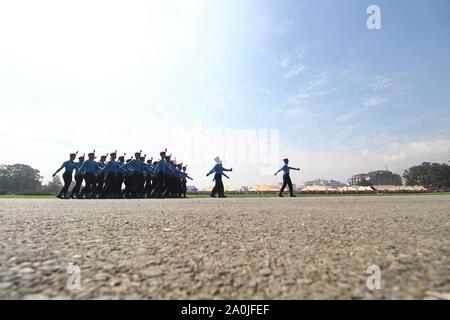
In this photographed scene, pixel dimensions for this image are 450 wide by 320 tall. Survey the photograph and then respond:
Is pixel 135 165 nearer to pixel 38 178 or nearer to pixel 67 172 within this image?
pixel 67 172

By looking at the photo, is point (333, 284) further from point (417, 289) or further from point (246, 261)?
point (246, 261)

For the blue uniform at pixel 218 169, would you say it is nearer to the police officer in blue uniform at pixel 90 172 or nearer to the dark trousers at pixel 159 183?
the dark trousers at pixel 159 183

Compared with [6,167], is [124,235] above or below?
below

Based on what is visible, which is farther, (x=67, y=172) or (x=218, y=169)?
(x=218, y=169)

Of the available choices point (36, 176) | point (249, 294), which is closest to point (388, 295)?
point (249, 294)

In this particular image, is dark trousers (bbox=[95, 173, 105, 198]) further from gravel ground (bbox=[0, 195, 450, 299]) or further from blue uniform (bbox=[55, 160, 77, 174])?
gravel ground (bbox=[0, 195, 450, 299])

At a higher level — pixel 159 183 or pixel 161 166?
pixel 161 166

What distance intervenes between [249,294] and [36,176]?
14639 centimetres

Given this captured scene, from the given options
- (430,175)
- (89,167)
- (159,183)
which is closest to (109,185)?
(89,167)

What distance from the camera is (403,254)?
78.4 inches

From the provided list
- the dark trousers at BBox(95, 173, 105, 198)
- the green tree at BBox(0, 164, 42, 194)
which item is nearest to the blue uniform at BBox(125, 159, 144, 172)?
the dark trousers at BBox(95, 173, 105, 198)

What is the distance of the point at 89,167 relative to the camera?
14547 millimetres

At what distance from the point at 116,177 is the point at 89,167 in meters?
1.57

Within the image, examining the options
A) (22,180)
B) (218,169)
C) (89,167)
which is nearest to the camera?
(89,167)
